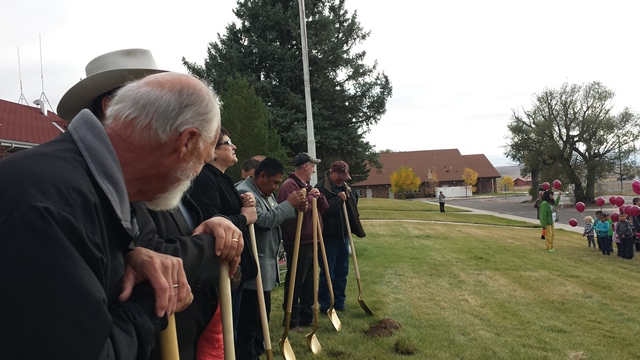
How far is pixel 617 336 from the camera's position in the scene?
596cm

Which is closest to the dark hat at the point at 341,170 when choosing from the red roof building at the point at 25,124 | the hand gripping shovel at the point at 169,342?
the hand gripping shovel at the point at 169,342

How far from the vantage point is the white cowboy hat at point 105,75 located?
6.87 ft

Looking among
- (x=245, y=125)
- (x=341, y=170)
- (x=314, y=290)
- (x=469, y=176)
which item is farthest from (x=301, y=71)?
(x=469, y=176)

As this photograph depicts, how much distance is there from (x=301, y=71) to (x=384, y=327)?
15.6 metres

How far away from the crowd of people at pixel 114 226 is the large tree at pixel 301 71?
17.1m

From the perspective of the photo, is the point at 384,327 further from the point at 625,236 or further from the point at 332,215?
the point at 625,236

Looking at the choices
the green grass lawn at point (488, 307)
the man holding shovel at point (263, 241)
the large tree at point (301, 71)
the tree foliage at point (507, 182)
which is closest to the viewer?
the man holding shovel at point (263, 241)

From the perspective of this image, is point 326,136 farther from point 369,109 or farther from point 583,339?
point 583,339

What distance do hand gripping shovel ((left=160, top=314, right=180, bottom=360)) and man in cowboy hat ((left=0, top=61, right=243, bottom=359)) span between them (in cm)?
26

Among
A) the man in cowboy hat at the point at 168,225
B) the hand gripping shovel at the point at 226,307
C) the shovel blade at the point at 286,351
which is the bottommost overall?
the shovel blade at the point at 286,351

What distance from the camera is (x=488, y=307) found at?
7160 millimetres

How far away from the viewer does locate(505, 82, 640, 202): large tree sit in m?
44.5

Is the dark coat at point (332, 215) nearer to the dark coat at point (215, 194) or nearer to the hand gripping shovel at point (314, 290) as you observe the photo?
the hand gripping shovel at point (314, 290)

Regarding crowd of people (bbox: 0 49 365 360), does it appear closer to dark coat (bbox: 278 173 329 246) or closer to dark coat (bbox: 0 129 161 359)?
dark coat (bbox: 0 129 161 359)
